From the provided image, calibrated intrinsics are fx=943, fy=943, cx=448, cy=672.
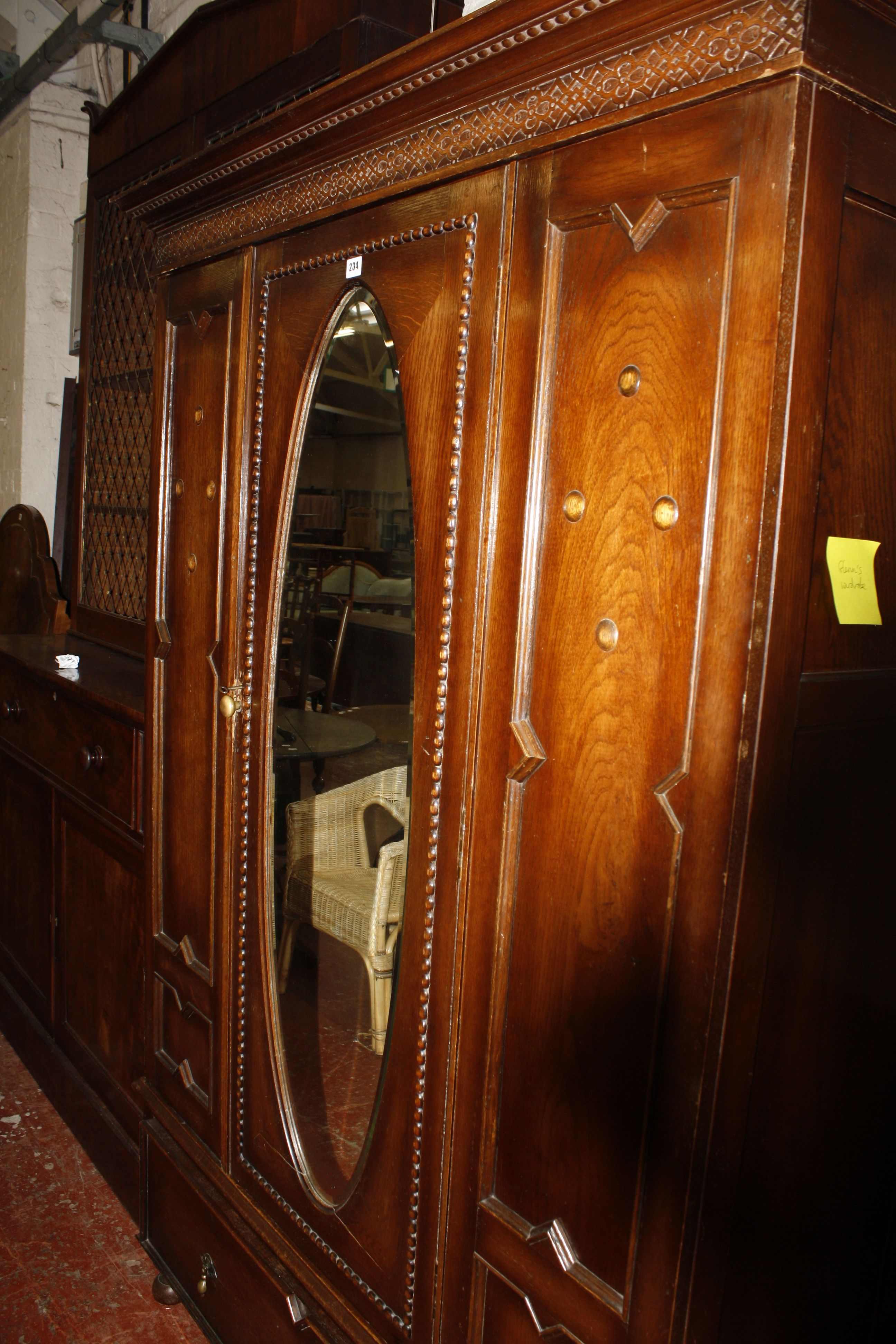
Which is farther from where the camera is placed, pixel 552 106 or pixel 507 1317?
pixel 507 1317

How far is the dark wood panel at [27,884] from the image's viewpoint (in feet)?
7.76

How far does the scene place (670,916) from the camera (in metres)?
0.86

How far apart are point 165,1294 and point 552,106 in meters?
2.02

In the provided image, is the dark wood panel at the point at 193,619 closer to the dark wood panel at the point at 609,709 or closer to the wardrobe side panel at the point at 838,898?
the dark wood panel at the point at 609,709

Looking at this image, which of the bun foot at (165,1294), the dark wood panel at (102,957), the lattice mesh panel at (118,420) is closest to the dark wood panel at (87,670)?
the lattice mesh panel at (118,420)

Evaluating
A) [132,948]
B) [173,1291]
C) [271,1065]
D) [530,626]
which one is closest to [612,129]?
[530,626]

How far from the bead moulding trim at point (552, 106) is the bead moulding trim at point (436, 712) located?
73 mm

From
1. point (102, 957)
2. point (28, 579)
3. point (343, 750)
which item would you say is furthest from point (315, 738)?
point (28, 579)

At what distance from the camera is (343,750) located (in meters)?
1.33

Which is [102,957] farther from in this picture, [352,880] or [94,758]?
[352,880]

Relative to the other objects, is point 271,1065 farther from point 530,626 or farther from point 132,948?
point 530,626

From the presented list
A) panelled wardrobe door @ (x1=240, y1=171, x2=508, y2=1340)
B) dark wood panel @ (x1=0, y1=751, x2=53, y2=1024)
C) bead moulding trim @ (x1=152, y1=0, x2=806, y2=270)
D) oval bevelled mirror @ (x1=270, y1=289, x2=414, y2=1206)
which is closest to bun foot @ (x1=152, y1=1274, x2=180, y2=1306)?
panelled wardrobe door @ (x1=240, y1=171, x2=508, y2=1340)

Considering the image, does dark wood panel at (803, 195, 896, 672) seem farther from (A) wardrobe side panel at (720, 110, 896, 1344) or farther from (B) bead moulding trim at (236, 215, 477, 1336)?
(B) bead moulding trim at (236, 215, 477, 1336)

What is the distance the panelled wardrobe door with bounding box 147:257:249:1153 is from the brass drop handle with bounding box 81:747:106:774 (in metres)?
0.28
